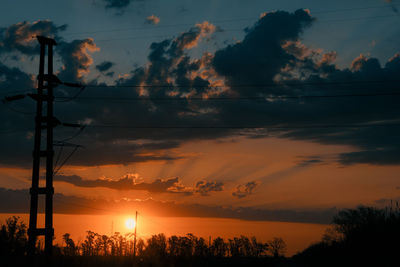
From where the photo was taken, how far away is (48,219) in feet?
97.0

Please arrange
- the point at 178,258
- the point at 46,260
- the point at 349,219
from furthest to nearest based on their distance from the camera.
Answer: the point at 349,219, the point at 178,258, the point at 46,260

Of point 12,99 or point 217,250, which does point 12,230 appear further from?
point 217,250

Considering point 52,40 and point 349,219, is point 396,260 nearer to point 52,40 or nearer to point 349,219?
point 52,40

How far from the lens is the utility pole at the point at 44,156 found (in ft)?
96.4

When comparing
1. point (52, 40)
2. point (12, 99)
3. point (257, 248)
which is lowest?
point (257, 248)

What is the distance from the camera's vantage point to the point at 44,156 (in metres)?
30.2

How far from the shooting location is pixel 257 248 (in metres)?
176

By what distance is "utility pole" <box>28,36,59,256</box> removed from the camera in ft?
96.4

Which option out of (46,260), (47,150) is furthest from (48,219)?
(47,150)

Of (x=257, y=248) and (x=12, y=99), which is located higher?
(x=12, y=99)

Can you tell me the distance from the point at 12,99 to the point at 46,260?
1311cm

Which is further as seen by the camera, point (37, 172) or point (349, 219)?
point (349, 219)

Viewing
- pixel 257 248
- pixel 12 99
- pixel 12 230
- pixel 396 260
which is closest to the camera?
pixel 396 260

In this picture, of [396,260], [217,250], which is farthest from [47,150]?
[217,250]
